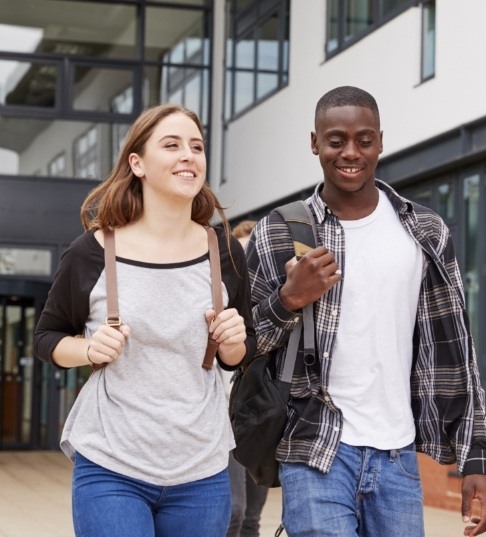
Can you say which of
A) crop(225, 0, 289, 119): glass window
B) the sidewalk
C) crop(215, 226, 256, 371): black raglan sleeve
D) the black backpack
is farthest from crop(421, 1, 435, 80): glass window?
crop(215, 226, 256, 371): black raglan sleeve

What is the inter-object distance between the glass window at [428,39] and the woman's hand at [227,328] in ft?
32.4

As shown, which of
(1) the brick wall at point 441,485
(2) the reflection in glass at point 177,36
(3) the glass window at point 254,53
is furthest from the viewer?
(2) the reflection in glass at point 177,36

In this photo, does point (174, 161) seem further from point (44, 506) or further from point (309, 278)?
point (44, 506)

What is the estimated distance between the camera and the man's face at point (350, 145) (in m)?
3.65

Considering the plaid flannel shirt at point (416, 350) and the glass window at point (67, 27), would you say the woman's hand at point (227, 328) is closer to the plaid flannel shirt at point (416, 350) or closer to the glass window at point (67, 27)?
the plaid flannel shirt at point (416, 350)

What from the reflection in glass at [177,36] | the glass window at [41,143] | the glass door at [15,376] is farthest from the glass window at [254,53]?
the glass door at [15,376]

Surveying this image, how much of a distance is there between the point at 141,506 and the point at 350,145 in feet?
4.02

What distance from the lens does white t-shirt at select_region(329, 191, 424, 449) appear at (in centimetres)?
355

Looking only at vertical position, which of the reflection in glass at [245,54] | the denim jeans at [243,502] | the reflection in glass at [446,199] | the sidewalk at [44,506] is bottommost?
the sidewalk at [44,506]

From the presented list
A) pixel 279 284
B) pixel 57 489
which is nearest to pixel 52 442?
pixel 57 489

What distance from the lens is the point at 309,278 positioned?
3.50 metres

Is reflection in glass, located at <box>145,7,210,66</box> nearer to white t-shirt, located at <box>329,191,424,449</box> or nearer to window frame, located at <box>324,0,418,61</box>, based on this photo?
window frame, located at <box>324,0,418,61</box>

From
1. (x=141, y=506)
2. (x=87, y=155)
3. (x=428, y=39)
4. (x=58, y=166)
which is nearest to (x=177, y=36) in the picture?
(x=87, y=155)

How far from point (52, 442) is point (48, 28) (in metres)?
6.82
